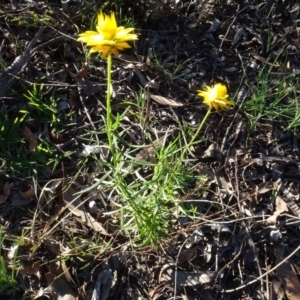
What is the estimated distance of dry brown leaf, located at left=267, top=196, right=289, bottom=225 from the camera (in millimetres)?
2732

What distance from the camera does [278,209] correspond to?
278cm

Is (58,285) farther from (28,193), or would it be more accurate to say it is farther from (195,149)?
(195,149)

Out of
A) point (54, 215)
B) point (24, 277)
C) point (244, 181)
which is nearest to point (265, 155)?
point (244, 181)

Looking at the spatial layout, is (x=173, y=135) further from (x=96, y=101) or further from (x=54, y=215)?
(x=54, y=215)

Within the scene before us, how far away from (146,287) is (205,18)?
1.75m

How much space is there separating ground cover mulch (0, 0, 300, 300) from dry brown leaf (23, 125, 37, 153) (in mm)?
13

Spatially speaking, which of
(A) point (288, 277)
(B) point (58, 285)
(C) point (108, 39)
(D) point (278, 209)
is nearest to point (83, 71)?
(C) point (108, 39)

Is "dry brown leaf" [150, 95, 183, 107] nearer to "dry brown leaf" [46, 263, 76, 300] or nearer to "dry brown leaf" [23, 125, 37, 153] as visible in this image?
"dry brown leaf" [23, 125, 37, 153]

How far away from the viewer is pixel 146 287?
254 cm

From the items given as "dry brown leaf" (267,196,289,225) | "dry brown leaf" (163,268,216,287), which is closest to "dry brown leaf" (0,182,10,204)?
"dry brown leaf" (163,268,216,287)

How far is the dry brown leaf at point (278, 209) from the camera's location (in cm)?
273

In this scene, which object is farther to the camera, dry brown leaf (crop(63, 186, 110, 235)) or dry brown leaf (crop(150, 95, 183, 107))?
dry brown leaf (crop(150, 95, 183, 107))

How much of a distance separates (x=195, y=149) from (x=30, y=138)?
0.91m

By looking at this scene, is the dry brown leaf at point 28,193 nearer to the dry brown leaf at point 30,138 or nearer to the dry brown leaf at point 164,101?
the dry brown leaf at point 30,138
